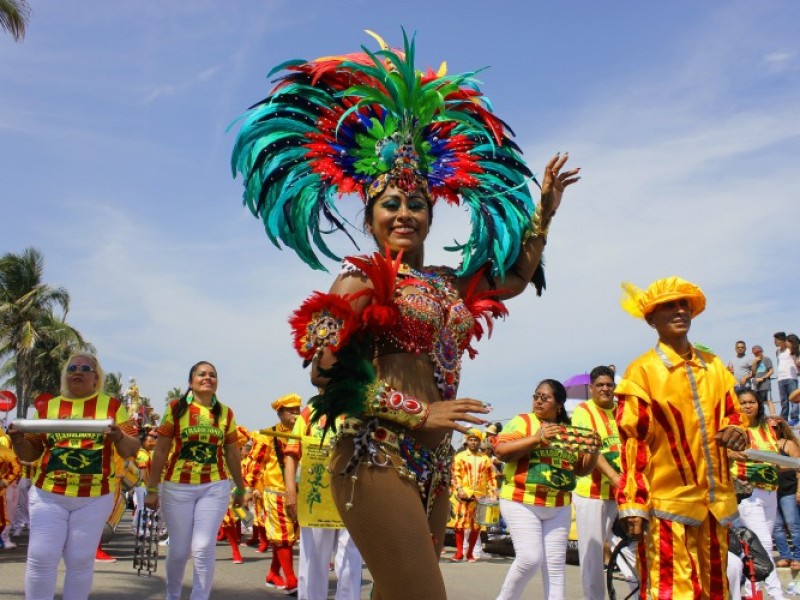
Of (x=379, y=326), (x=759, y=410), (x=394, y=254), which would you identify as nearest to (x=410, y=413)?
(x=379, y=326)

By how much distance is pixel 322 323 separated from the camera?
3221 mm

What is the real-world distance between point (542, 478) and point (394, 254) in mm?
4288

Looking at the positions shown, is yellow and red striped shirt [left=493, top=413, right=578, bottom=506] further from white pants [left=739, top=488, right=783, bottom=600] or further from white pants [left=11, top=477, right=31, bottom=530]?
white pants [left=11, top=477, right=31, bottom=530]

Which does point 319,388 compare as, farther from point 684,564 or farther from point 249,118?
point 684,564

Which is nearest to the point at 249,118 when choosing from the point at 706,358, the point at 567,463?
the point at 706,358

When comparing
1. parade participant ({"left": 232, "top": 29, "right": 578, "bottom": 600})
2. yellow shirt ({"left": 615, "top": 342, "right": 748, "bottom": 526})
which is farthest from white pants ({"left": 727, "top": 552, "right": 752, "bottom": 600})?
parade participant ({"left": 232, "top": 29, "right": 578, "bottom": 600})

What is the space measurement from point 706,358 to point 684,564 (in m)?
1.20

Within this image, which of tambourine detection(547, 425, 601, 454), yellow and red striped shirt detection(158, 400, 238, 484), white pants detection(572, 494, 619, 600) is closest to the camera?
tambourine detection(547, 425, 601, 454)

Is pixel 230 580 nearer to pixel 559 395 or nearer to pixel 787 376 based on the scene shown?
pixel 559 395

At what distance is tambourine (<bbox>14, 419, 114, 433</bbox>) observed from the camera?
227 inches

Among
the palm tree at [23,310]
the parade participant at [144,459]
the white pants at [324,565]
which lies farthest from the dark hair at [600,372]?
the palm tree at [23,310]

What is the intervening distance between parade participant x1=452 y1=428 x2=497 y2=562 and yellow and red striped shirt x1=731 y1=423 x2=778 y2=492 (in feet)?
18.5

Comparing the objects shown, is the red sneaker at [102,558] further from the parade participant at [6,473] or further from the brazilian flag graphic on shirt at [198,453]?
the brazilian flag graphic on shirt at [198,453]

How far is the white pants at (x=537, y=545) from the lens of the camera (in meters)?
7.02
